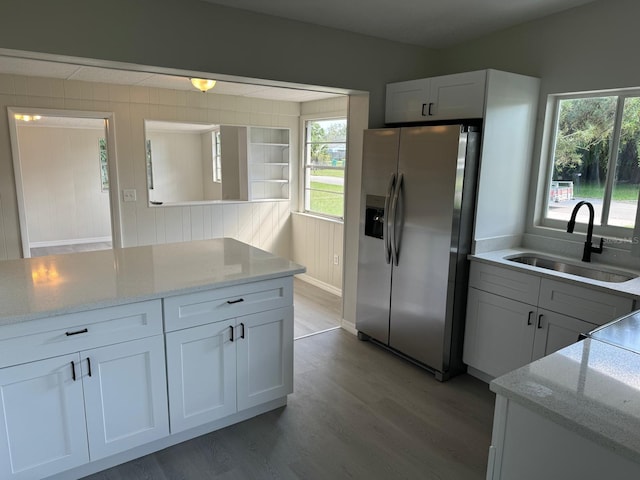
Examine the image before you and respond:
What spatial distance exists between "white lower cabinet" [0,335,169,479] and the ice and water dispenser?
1885mm

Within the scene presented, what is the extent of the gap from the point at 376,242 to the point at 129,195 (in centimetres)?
293

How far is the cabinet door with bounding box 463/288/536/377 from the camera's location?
8.93ft

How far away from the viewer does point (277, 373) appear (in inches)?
102

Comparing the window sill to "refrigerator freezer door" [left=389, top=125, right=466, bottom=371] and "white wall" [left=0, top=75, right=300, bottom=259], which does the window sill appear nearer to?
"white wall" [left=0, top=75, right=300, bottom=259]

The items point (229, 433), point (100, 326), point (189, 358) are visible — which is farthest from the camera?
point (229, 433)

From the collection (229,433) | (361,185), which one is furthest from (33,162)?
(229,433)

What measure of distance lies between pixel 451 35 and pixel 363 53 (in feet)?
2.33

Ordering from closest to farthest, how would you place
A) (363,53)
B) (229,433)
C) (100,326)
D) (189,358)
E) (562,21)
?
(100,326) → (189,358) → (229,433) → (562,21) → (363,53)

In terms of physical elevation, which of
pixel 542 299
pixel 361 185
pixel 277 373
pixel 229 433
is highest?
pixel 361 185

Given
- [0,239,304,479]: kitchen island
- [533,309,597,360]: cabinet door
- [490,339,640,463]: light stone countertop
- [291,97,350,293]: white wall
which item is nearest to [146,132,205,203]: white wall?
[291,97,350,293]: white wall

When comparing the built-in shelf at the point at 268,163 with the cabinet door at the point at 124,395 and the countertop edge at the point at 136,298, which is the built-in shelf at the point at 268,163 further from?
the cabinet door at the point at 124,395

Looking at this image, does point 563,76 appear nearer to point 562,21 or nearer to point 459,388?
point 562,21

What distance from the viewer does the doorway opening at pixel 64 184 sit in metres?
7.46

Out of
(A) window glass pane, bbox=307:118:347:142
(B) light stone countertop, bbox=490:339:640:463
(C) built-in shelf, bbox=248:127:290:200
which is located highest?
(A) window glass pane, bbox=307:118:347:142
